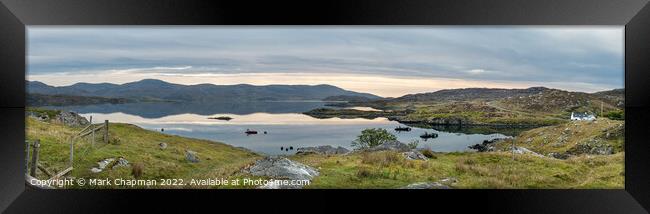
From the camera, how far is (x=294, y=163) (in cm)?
1037

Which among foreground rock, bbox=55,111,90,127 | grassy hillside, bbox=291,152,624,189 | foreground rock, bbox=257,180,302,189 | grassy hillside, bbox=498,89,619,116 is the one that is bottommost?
foreground rock, bbox=257,180,302,189

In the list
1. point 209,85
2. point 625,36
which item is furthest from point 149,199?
point 625,36

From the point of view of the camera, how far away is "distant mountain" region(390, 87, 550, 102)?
1084 cm

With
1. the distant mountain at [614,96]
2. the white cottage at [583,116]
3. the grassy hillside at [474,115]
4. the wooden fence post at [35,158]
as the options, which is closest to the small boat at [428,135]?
the grassy hillside at [474,115]

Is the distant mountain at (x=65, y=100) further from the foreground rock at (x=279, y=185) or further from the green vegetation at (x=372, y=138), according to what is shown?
the green vegetation at (x=372, y=138)

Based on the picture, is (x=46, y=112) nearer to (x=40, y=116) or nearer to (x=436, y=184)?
(x=40, y=116)

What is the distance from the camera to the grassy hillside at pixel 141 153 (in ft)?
33.3

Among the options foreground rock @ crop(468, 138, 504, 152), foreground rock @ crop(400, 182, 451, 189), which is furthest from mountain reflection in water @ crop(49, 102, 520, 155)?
foreground rock @ crop(468, 138, 504, 152)

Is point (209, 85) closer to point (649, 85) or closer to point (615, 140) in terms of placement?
point (649, 85)

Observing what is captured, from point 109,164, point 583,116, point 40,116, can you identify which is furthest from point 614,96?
point 40,116

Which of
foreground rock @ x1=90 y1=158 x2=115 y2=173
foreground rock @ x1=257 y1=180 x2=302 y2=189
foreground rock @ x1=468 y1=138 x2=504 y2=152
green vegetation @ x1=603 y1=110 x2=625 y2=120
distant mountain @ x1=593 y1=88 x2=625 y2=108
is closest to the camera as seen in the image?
foreground rock @ x1=257 y1=180 x2=302 y2=189

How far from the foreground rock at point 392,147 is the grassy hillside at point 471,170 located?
21 cm

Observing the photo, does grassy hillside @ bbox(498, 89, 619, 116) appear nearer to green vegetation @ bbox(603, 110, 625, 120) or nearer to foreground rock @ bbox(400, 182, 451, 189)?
green vegetation @ bbox(603, 110, 625, 120)

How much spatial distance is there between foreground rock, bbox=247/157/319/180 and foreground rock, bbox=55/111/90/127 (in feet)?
12.8
